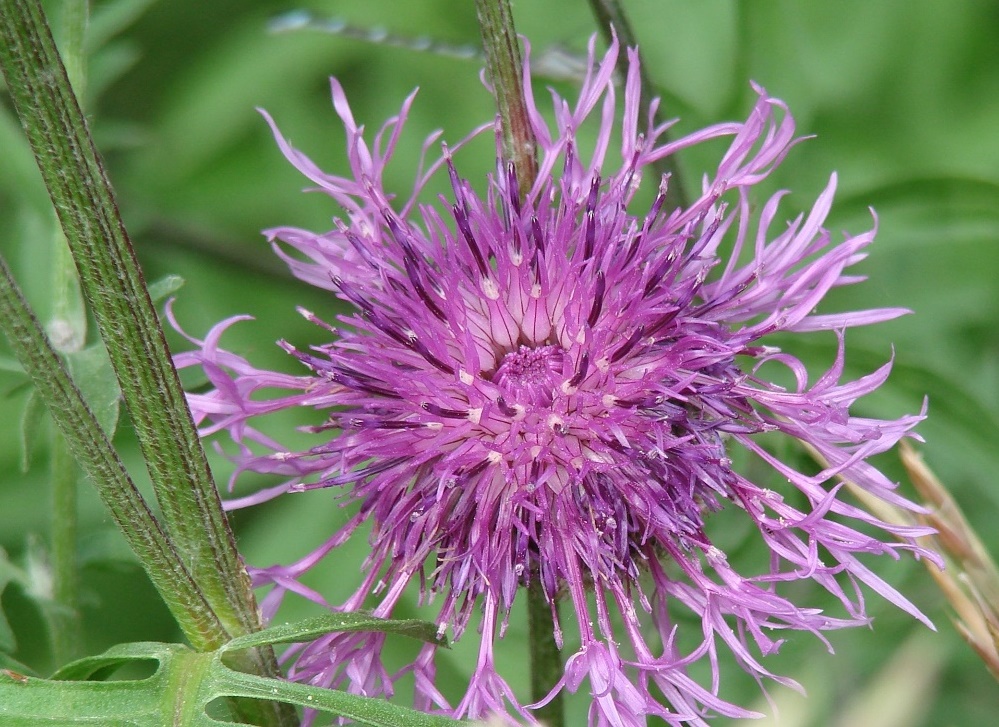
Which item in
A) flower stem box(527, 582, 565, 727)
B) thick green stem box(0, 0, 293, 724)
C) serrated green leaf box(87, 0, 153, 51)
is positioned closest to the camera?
thick green stem box(0, 0, 293, 724)

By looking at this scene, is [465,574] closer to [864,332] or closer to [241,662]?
[241,662]

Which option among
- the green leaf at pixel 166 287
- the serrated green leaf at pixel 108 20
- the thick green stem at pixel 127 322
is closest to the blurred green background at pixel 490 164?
the serrated green leaf at pixel 108 20

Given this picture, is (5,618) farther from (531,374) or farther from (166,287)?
(531,374)

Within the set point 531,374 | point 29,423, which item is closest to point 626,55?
point 531,374

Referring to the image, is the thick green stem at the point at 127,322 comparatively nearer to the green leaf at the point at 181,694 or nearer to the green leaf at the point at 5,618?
the green leaf at the point at 181,694

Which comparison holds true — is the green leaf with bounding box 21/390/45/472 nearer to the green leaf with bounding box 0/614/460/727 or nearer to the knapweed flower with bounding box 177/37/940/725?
the knapweed flower with bounding box 177/37/940/725

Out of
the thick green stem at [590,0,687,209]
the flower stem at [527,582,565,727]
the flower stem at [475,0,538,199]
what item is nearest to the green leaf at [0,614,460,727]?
the flower stem at [527,582,565,727]

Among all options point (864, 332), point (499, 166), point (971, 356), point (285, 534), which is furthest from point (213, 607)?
point (971, 356)
